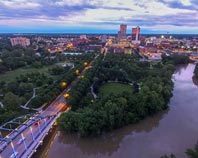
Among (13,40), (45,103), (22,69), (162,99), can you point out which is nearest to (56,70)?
(22,69)

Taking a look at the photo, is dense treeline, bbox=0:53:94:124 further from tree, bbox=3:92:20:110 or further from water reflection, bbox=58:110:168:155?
water reflection, bbox=58:110:168:155

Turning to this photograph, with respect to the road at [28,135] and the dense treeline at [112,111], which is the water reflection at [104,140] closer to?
the dense treeline at [112,111]

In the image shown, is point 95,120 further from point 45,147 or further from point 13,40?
point 13,40

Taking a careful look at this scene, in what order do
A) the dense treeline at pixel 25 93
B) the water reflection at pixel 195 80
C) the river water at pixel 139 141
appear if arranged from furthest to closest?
the water reflection at pixel 195 80, the dense treeline at pixel 25 93, the river water at pixel 139 141

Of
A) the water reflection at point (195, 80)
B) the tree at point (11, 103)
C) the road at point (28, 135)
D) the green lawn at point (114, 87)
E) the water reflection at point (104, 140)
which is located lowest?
the water reflection at point (195, 80)

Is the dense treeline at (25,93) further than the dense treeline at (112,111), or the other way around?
the dense treeline at (25,93)

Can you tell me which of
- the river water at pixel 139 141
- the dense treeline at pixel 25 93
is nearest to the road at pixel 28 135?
the river water at pixel 139 141

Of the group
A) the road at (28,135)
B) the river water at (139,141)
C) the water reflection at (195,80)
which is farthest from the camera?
the water reflection at (195,80)

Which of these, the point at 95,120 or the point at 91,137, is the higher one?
the point at 95,120
